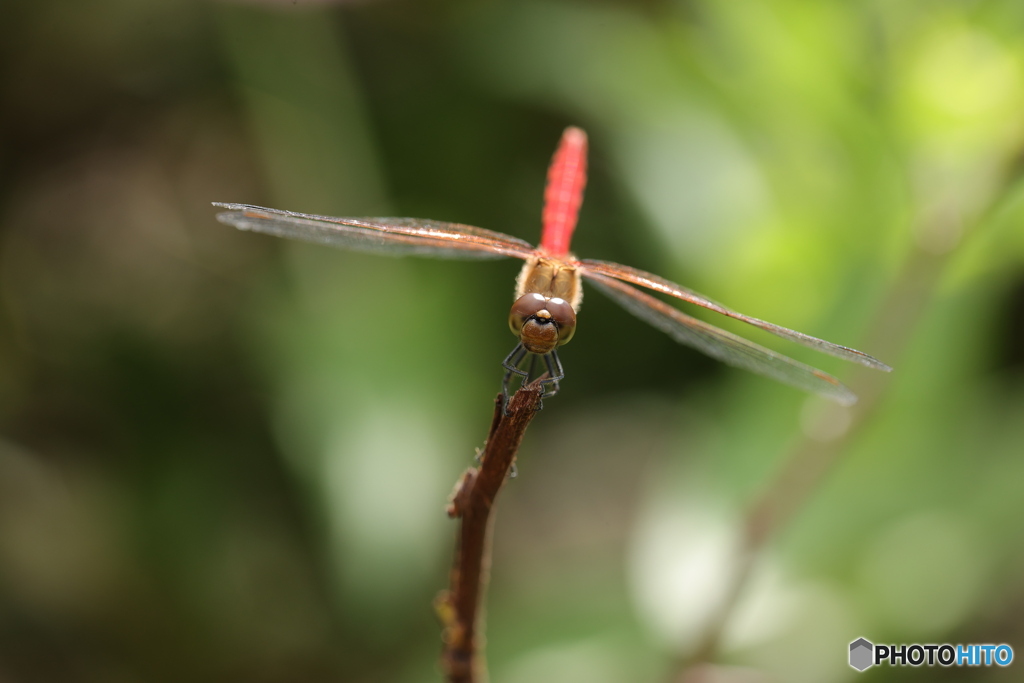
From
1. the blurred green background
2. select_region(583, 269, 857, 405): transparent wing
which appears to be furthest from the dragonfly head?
the blurred green background

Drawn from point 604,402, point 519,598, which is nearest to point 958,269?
point 604,402

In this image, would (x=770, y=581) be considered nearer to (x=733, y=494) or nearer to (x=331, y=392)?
(x=733, y=494)

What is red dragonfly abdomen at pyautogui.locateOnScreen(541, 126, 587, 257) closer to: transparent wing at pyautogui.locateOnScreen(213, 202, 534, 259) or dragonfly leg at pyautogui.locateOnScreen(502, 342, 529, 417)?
transparent wing at pyautogui.locateOnScreen(213, 202, 534, 259)

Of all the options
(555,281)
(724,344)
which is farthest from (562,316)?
(724,344)

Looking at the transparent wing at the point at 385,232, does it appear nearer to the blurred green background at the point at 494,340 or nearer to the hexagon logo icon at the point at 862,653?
the blurred green background at the point at 494,340

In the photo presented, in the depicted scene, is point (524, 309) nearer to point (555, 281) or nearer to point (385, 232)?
point (555, 281)
